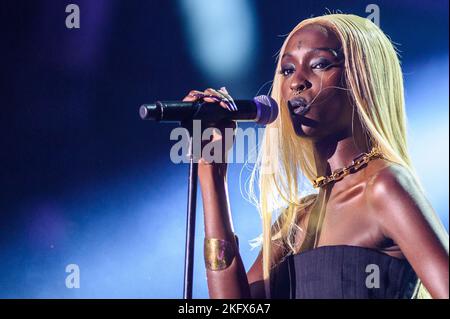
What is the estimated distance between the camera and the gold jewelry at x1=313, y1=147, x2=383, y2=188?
1798 millimetres

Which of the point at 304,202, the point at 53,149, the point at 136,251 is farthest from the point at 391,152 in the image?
the point at 53,149

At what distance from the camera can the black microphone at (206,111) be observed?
153 centimetres

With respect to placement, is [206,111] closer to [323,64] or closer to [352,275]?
[323,64]

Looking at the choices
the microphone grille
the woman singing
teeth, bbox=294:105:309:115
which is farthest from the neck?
the microphone grille

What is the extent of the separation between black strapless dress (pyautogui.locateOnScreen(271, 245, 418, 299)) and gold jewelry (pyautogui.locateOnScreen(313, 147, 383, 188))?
0.20 meters

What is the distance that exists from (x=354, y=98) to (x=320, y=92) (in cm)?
9

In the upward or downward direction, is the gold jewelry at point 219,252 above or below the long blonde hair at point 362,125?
below

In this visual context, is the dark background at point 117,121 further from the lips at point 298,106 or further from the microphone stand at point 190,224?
the microphone stand at point 190,224

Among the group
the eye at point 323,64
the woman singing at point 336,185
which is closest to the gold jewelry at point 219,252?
the woman singing at point 336,185

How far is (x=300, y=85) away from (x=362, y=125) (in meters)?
0.19

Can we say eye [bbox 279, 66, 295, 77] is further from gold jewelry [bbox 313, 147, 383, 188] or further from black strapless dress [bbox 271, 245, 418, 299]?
black strapless dress [bbox 271, 245, 418, 299]

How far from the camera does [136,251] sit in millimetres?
2480
